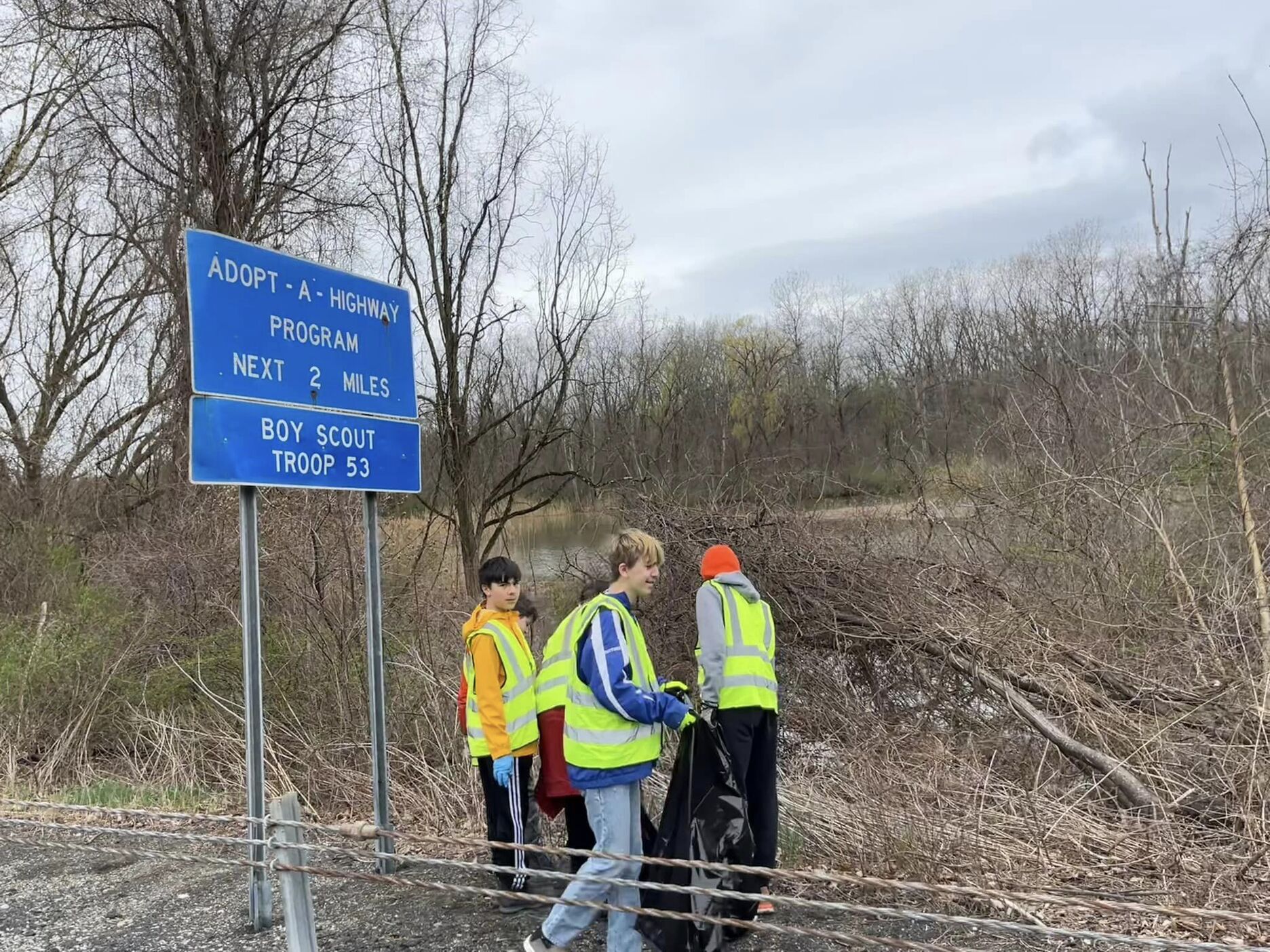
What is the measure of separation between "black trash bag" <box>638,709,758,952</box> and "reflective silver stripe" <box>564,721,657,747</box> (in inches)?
10.1

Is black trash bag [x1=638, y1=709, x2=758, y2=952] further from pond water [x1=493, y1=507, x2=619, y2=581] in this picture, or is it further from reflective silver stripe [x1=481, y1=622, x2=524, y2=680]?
pond water [x1=493, y1=507, x2=619, y2=581]

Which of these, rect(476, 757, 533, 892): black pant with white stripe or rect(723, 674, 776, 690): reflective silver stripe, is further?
rect(476, 757, 533, 892): black pant with white stripe

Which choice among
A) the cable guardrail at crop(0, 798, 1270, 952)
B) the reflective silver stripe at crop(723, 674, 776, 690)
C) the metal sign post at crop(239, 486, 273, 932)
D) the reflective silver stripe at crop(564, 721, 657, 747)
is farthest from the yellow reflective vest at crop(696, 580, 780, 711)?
the metal sign post at crop(239, 486, 273, 932)

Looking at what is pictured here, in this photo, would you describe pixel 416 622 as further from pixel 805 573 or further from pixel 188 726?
pixel 805 573

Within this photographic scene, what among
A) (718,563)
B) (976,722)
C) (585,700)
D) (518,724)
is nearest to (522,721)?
(518,724)

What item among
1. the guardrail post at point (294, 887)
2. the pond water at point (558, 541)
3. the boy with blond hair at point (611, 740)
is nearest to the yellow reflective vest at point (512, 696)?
the boy with blond hair at point (611, 740)

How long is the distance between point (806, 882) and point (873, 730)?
8.44 ft

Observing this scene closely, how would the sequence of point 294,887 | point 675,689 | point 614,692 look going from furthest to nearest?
point 675,689 → point 614,692 → point 294,887

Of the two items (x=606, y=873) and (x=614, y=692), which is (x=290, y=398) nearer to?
(x=614, y=692)

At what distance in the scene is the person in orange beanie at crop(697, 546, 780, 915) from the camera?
3.78m

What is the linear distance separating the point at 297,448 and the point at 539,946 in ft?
7.40

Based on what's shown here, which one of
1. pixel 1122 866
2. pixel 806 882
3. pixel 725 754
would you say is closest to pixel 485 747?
pixel 725 754

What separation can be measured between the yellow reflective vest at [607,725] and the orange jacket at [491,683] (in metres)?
0.53

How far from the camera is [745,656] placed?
3.81 metres
